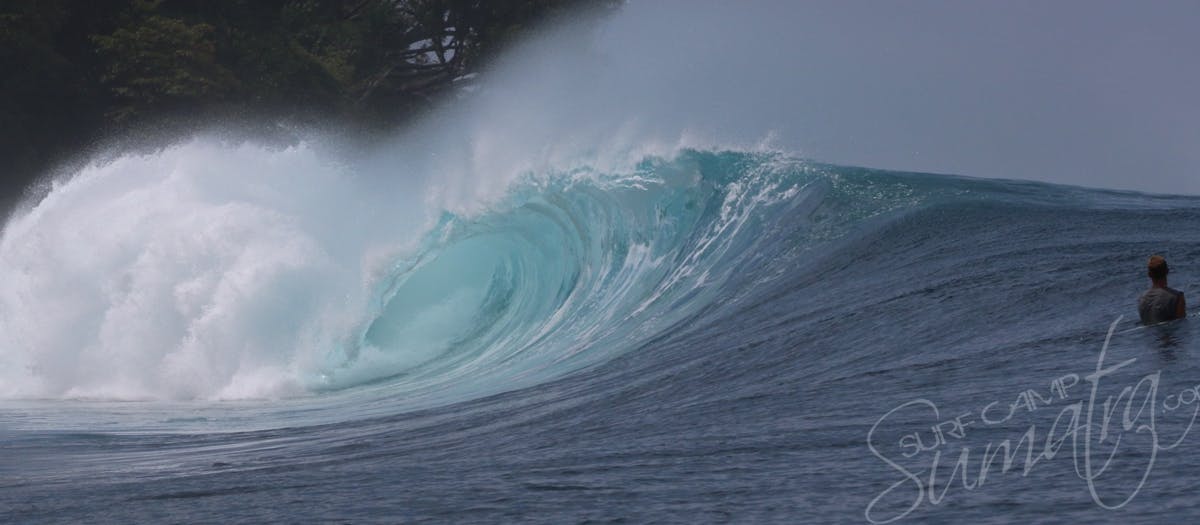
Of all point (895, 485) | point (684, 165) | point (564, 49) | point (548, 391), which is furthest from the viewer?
point (564, 49)

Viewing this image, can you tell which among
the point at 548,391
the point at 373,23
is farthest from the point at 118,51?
the point at 548,391

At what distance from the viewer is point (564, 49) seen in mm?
40719

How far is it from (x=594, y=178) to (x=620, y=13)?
81.5 feet

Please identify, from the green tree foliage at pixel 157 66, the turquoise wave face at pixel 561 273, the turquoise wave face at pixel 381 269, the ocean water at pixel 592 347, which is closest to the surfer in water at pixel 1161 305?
the ocean water at pixel 592 347

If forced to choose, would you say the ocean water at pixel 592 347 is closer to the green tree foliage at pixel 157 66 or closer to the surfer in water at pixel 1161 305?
the surfer in water at pixel 1161 305

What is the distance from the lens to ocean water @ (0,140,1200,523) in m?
6.43

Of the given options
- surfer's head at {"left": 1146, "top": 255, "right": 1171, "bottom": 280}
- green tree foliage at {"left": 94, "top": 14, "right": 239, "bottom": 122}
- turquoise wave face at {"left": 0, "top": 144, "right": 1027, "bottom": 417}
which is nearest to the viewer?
surfer's head at {"left": 1146, "top": 255, "right": 1171, "bottom": 280}

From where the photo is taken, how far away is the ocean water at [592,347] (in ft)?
21.1

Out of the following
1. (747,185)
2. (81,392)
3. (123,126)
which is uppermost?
(123,126)

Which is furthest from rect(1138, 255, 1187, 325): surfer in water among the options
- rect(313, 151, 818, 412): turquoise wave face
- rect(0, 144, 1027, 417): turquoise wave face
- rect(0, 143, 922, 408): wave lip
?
rect(313, 151, 818, 412): turquoise wave face

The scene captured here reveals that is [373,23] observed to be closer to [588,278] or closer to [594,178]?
[594,178]

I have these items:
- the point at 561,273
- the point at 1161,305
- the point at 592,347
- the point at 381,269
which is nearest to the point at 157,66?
the point at 381,269

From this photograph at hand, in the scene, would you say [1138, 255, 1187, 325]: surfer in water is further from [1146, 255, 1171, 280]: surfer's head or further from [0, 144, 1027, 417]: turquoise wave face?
[0, 144, 1027, 417]: turquoise wave face

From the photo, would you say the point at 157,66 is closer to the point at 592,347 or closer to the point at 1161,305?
the point at 592,347
